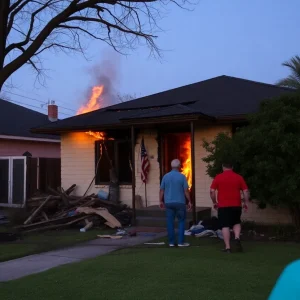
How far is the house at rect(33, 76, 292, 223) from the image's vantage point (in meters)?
12.7

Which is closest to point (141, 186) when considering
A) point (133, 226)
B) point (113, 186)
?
point (113, 186)

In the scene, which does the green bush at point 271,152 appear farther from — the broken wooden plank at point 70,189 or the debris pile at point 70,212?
the broken wooden plank at point 70,189

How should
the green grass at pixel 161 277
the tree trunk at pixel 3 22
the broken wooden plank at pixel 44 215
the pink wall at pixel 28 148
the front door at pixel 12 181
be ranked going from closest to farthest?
1. the green grass at pixel 161 277
2. the tree trunk at pixel 3 22
3. the broken wooden plank at pixel 44 215
4. the front door at pixel 12 181
5. the pink wall at pixel 28 148

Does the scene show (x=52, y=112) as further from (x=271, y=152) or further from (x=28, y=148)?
(x=271, y=152)

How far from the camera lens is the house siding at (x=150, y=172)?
12.6m

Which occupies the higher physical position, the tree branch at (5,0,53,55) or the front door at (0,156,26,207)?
the tree branch at (5,0,53,55)

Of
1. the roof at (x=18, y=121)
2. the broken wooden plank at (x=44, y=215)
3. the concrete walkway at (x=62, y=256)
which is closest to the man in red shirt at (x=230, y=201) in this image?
the concrete walkway at (x=62, y=256)

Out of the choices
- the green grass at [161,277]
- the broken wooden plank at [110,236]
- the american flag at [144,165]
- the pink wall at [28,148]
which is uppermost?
the pink wall at [28,148]

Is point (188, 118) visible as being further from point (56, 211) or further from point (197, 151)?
point (56, 211)

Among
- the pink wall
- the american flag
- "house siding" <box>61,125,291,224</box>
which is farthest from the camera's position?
the pink wall

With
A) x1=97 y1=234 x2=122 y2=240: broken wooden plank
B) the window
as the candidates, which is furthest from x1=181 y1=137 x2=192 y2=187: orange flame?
x1=97 y1=234 x2=122 y2=240: broken wooden plank

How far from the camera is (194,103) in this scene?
47.1 ft

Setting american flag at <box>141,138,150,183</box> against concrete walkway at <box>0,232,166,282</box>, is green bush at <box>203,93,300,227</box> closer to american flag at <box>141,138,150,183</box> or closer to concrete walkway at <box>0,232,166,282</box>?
concrete walkway at <box>0,232,166,282</box>

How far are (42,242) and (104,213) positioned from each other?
2.41 metres
